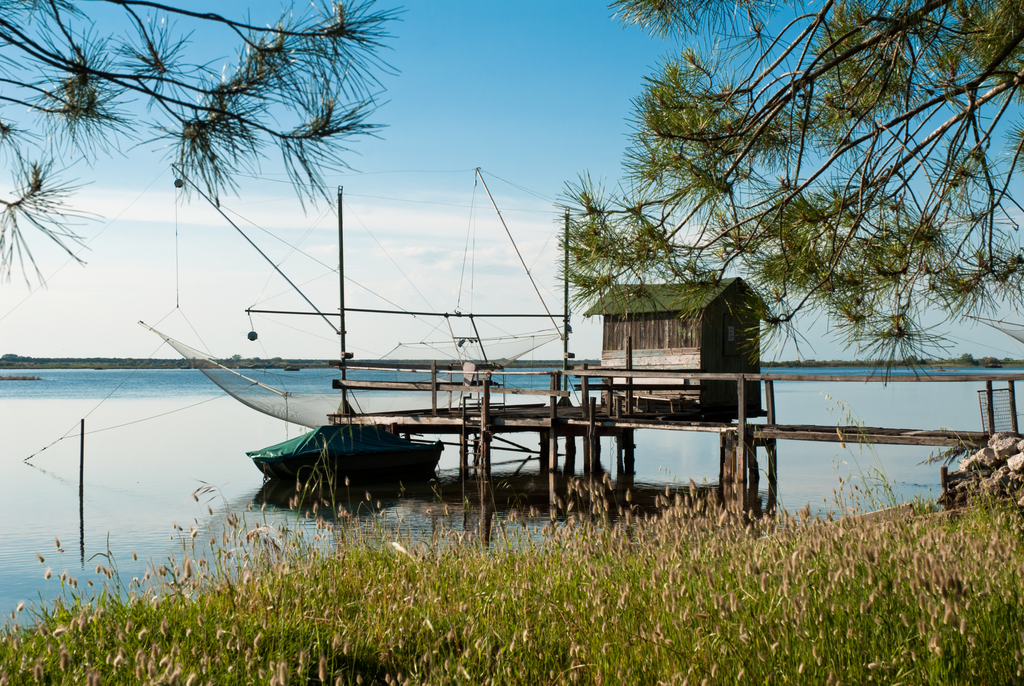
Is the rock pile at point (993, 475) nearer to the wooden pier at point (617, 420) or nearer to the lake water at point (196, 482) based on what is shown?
the lake water at point (196, 482)

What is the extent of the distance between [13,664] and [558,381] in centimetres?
1717

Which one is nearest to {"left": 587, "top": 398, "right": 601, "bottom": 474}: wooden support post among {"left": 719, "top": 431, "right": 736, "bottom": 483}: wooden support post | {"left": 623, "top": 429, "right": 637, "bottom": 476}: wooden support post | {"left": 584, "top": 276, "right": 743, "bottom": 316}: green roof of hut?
{"left": 719, "top": 431, "right": 736, "bottom": 483}: wooden support post

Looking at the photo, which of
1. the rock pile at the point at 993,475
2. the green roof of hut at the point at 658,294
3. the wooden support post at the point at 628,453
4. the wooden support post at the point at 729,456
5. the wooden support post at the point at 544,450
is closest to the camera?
the green roof of hut at the point at 658,294

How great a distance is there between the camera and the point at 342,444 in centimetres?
1750

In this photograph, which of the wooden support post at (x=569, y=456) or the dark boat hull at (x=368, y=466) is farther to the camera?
the wooden support post at (x=569, y=456)

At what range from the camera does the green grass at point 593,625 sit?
9.25 ft

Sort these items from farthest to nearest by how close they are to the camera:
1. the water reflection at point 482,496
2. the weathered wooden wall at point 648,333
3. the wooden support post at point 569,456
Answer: the weathered wooden wall at point 648,333, the wooden support post at point 569,456, the water reflection at point 482,496

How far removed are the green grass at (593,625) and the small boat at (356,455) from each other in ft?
41.6

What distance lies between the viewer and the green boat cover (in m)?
17.2

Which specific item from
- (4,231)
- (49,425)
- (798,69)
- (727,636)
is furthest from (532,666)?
(49,425)

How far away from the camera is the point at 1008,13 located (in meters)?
5.08

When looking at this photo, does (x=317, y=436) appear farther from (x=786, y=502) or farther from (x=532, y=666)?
(x=532, y=666)

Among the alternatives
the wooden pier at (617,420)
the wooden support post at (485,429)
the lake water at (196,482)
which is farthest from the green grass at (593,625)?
the wooden support post at (485,429)

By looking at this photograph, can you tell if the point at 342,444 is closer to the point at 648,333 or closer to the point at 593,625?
the point at 648,333
